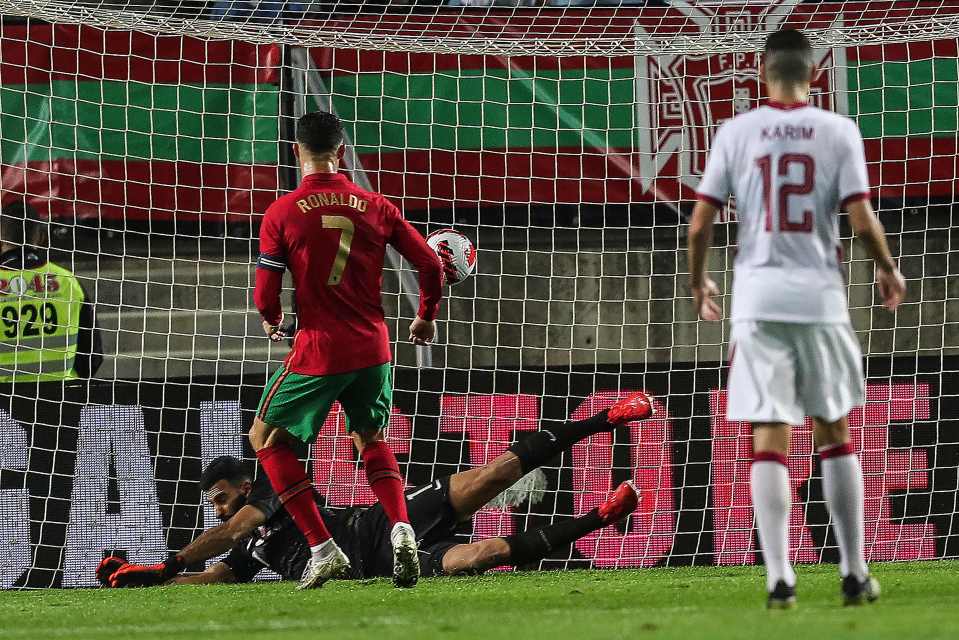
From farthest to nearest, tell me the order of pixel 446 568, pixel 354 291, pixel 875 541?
pixel 875 541 → pixel 446 568 → pixel 354 291

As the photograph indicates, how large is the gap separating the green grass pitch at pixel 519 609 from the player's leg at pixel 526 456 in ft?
1.23

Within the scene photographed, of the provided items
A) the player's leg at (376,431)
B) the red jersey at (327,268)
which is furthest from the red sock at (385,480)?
the red jersey at (327,268)

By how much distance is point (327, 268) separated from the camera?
16.8ft

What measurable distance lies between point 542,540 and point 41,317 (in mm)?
3070

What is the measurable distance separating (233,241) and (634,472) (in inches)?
106

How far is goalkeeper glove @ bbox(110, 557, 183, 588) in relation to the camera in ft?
20.5

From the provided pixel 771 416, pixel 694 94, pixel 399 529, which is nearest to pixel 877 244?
pixel 771 416

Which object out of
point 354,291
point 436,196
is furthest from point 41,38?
point 354,291

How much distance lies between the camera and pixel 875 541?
22.9ft

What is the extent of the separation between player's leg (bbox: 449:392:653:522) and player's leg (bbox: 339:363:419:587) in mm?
1046

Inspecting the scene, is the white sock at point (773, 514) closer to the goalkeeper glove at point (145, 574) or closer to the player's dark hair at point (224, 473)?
the goalkeeper glove at point (145, 574)

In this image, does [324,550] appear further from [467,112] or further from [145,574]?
[467,112]

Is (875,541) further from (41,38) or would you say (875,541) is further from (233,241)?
(41,38)

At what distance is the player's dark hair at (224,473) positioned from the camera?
21.7 ft
